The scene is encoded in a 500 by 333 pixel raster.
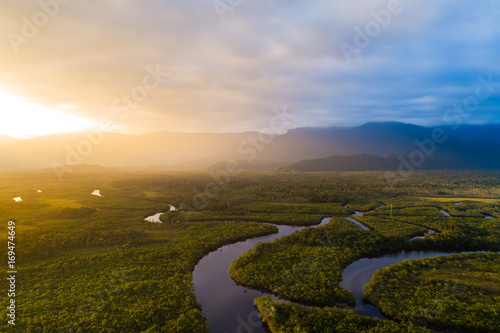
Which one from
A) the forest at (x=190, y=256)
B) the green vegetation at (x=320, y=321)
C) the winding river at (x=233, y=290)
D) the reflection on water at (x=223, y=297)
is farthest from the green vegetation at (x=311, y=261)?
the green vegetation at (x=320, y=321)

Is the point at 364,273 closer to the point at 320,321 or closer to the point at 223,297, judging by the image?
the point at 320,321

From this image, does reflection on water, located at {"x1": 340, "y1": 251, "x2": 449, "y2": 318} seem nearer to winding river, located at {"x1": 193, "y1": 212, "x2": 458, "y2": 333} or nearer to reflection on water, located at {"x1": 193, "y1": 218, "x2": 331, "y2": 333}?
winding river, located at {"x1": 193, "y1": 212, "x2": 458, "y2": 333}

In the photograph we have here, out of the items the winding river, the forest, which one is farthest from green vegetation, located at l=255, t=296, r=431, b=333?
the winding river

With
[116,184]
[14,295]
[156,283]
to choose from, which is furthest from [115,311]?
[116,184]

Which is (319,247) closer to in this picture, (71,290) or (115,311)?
(115,311)

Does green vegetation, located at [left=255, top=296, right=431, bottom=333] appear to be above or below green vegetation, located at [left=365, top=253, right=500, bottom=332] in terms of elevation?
below

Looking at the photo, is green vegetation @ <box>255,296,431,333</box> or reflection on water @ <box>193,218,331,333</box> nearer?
green vegetation @ <box>255,296,431,333</box>

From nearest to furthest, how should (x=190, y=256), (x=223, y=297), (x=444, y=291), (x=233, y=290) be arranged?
1. (x=444, y=291)
2. (x=223, y=297)
3. (x=233, y=290)
4. (x=190, y=256)

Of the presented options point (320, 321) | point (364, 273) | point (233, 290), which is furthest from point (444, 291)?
point (233, 290)
